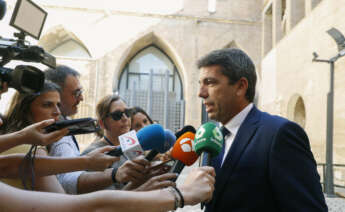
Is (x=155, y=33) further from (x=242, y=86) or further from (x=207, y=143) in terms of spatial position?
(x=207, y=143)

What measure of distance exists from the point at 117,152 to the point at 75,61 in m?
14.5

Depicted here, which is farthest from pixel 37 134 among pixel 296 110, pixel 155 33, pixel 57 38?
pixel 57 38

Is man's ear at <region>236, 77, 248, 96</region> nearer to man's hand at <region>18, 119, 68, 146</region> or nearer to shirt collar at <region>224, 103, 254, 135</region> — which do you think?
shirt collar at <region>224, 103, 254, 135</region>

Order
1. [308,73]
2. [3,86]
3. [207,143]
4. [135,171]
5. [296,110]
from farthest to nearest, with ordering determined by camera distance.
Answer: [296,110] < [308,73] < [3,86] < [135,171] < [207,143]

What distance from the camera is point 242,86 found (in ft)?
5.27

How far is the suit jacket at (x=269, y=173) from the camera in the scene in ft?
4.06

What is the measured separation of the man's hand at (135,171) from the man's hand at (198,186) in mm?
471

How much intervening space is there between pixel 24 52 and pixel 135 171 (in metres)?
1.12

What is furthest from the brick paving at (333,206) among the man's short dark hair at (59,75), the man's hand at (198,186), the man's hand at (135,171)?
the man's hand at (198,186)

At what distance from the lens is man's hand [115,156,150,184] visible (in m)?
1.35

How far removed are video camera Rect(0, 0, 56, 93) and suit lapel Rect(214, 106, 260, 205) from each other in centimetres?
106

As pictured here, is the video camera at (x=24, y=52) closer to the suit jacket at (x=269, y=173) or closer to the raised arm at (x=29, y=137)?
the raised arm at (x=29, y=137)

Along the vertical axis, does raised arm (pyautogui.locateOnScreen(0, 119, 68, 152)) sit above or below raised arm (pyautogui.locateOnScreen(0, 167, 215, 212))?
above

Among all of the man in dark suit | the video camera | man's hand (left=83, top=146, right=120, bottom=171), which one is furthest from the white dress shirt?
the video camera
